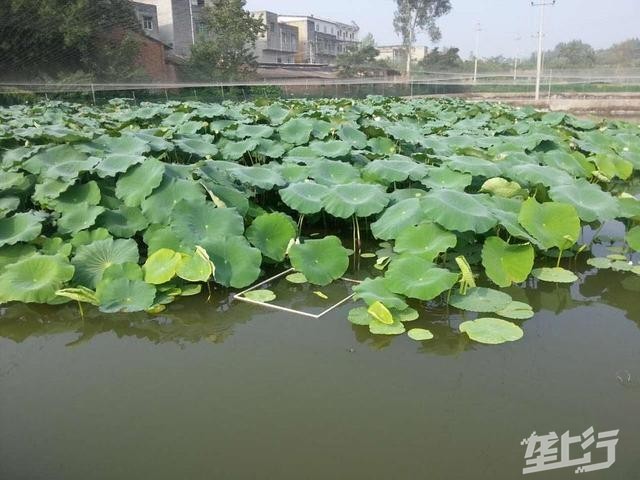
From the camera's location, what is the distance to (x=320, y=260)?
9.52 ft

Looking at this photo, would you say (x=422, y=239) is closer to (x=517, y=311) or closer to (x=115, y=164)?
(x=517, y=311)

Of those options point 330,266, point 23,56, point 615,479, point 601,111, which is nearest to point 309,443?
point 615,479

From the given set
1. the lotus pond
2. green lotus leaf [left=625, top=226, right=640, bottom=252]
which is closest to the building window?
the lotus pond

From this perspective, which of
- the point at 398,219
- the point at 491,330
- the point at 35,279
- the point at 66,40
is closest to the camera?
the point at 491,330

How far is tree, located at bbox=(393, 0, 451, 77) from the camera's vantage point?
1633 inches

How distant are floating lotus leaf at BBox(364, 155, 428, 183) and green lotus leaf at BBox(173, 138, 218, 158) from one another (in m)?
1.34

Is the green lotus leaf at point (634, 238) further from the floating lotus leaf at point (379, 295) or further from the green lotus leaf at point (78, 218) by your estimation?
the green lotus leaf at point (78, 218)

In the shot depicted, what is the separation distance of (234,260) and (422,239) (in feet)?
3.32

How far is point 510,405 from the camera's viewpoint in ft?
5.97

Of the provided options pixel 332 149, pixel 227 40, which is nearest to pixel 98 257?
pixel 332 149

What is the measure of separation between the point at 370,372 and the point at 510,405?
1.68 ft

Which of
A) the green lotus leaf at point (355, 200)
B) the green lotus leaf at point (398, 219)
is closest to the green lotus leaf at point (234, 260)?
the green lotus leaf at point (355, 200)

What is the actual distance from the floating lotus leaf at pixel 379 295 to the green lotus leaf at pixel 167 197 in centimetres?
112

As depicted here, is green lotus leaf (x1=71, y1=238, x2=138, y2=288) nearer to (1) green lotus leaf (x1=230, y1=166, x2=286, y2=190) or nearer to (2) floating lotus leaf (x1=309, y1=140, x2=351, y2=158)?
(1) green lotus leaf (x1=230, y1=166, x2=286, y2=190)
